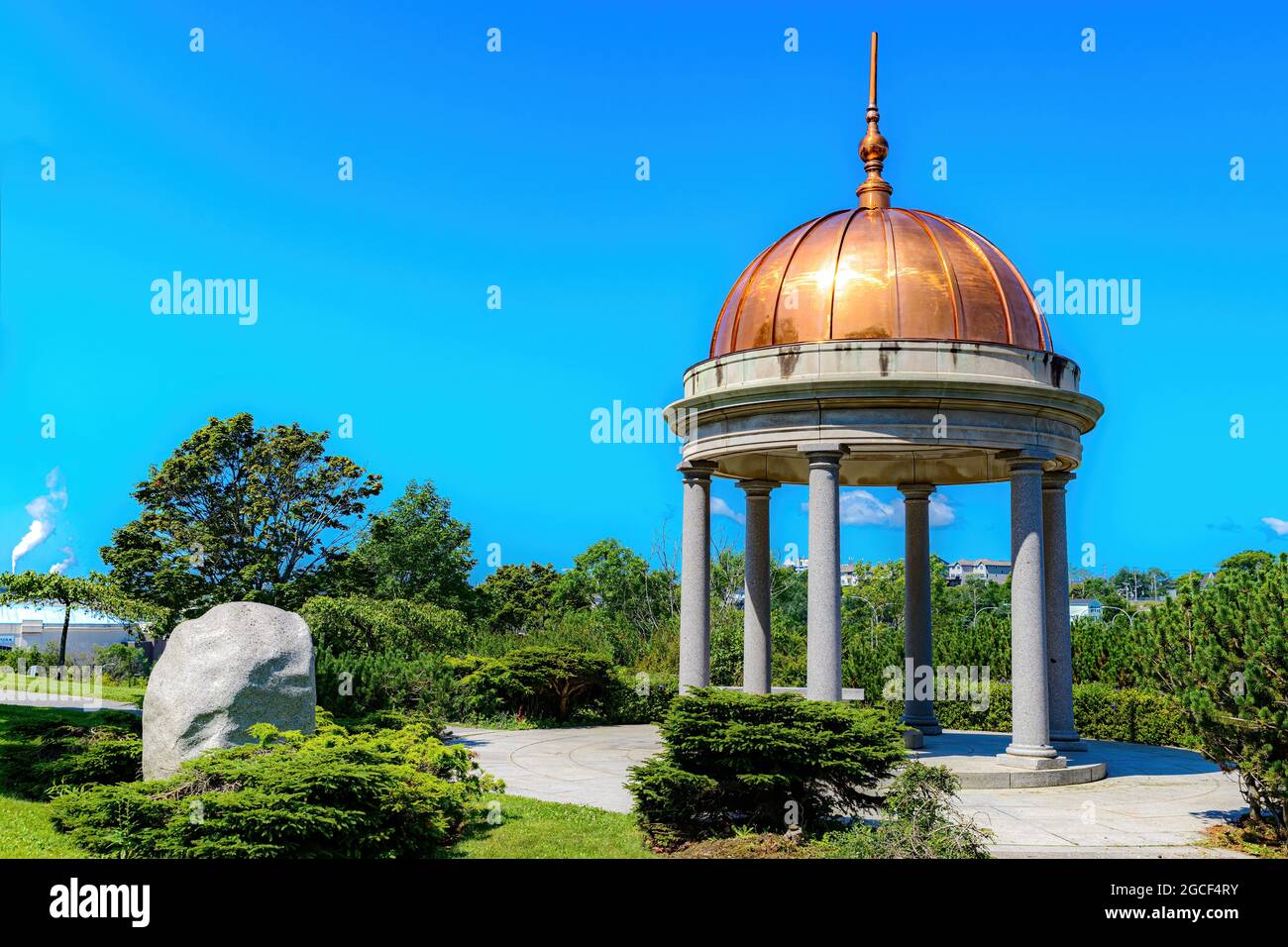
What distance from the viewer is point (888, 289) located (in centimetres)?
2008

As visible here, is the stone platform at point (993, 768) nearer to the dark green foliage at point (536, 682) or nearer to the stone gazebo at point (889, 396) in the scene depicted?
the stone gazebo at point (889, 396)

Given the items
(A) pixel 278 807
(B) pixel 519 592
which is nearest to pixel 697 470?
(A) pixel 278 807

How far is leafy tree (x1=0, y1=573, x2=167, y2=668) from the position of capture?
2627 centimetres

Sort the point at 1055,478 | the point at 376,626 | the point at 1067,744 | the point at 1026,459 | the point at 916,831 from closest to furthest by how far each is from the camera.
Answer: the point at 916,831, the point at 1026,459, the point at 1067,744, the point at 1055,478, the point at 376,626

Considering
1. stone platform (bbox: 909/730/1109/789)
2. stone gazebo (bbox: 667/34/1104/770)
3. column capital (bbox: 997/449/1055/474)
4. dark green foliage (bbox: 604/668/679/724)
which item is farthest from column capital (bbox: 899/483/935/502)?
Answer: dark green foliage (bbox: 604/668/679/724)

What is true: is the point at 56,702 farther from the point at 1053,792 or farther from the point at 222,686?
the point at 1053,792

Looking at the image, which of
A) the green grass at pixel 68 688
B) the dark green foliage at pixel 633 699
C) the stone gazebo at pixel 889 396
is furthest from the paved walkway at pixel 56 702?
the stone gazebo at pixel 889 396

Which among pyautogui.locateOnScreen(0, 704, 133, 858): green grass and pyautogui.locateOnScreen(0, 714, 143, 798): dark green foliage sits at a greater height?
pyautogui.locateOnScreen(0, 714, 143, 798): dark green foliage

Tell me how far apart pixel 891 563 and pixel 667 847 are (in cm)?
7389

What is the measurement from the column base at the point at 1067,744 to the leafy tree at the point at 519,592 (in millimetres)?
49966

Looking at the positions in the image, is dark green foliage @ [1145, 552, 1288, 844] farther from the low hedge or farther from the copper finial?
the copper finial

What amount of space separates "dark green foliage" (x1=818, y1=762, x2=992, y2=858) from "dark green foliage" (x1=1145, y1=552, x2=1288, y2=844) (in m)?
4.29

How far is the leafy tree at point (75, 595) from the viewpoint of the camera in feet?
86.2

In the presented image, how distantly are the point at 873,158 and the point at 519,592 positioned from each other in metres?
64.1
